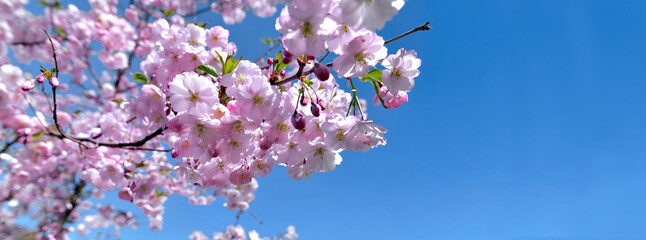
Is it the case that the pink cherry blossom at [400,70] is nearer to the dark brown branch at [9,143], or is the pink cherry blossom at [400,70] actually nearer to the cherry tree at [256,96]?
the cherry tree at [256,96]

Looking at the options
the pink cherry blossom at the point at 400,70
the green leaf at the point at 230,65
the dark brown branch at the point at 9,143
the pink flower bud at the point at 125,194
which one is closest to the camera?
the pink cherry blossom at the point at 400,70

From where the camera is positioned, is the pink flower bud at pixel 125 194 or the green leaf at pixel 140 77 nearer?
the green leaf at pixel 140 77

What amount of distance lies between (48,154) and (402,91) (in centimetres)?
469

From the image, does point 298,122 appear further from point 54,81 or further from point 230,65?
point 54,81

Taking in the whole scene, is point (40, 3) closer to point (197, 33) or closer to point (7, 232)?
point (197, 33)

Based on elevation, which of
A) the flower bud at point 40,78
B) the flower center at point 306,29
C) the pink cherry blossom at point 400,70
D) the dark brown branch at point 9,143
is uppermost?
the dark brown branch at point 9,143

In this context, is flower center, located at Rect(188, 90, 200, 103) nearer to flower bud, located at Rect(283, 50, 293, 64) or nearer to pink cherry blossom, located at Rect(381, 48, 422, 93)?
flower bud, located at Rect(283, 50, 293, 64)

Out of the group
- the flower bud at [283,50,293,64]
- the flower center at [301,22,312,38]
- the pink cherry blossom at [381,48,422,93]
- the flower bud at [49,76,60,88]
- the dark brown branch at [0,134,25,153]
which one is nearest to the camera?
the flower center at [301,22,312,38]

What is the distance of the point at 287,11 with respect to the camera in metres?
1.03

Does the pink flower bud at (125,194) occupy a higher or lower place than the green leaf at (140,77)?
lower

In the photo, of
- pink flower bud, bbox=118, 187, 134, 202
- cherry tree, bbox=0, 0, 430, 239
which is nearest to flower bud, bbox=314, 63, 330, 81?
cherry tree, bbox=0, 0, 430, 239

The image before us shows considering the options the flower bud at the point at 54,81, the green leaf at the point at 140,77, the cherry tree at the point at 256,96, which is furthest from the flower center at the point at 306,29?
the flower bud at the point at 54,81

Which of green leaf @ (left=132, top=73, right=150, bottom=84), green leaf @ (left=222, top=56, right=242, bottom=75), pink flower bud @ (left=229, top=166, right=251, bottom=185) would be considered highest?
green leaf @ (left=132, top=73, right=150, bottom=84)

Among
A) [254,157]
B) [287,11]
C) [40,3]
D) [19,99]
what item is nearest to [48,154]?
[19,99]
